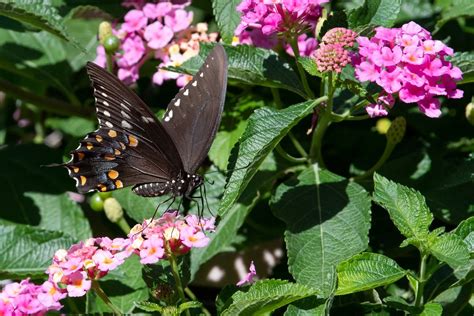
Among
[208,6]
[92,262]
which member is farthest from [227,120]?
[92,262]

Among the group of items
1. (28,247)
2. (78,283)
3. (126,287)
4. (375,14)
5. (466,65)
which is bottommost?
(126,287)

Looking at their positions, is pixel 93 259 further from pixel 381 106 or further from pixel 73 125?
pixel 73 125

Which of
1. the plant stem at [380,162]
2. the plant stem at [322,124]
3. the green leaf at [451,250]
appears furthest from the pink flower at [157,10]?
the green leaf at [451,250]

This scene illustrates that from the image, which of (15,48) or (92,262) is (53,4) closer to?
(15,48)

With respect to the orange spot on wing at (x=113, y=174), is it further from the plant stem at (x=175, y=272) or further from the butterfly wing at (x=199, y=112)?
the plant stem at (x=175, y=272)

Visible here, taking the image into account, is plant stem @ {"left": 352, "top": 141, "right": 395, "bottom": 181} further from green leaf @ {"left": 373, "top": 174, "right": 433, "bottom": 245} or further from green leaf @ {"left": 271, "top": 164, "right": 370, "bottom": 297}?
green leaf @ {"left": 373, "top": 174, "right": 433, "bottom": 245}

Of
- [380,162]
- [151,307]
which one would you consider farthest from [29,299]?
[380,162]
